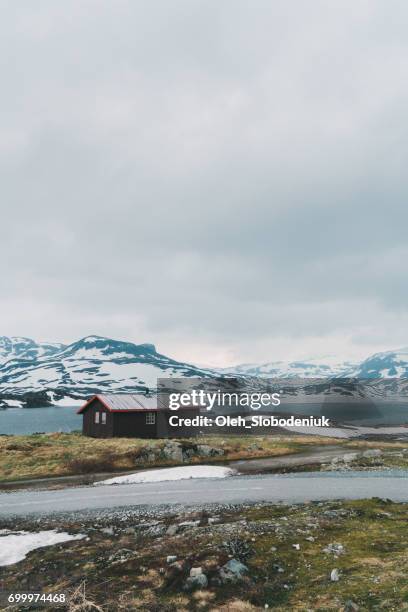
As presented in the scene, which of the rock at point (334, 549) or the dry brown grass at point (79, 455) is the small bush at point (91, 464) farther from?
the rock at point (334, 549)

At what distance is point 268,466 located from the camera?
144ft

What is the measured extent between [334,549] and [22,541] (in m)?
14.4

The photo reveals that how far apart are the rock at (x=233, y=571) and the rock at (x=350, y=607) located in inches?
155

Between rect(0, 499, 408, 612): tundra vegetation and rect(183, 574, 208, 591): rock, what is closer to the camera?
rect(0, 499, 408, 612): tundra vegetation

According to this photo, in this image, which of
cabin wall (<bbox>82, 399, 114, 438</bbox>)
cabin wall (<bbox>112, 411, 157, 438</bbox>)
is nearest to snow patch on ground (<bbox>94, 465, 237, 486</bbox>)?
cabin wall (<bbox>112, 411, 157, 438</bbox>)

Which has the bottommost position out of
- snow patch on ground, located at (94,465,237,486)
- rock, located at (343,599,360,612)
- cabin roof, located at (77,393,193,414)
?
snow patch on ground, located at (94,465,237,486)

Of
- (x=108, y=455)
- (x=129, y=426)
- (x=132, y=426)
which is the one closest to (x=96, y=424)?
(x=129, y=426)

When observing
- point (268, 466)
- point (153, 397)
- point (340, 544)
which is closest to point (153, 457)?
point (268, 466)

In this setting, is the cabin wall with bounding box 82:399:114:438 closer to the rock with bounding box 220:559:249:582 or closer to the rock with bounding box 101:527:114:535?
the rock with bounding box 101:527:114:535

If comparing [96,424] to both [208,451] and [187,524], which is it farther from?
[187,524]

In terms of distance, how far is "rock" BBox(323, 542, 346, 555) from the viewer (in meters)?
16.5

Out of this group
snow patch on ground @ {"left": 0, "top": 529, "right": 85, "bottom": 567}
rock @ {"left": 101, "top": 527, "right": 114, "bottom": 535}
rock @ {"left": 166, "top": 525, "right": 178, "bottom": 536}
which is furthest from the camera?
rock @ {"left": 101, "top": 527, "right": 114, "bottom": 535}

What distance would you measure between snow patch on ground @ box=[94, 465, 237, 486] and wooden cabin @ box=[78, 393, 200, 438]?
23.7m

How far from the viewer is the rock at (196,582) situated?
14227 mm
